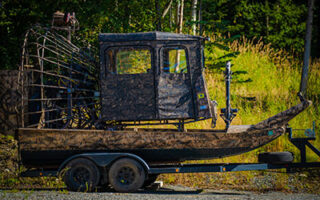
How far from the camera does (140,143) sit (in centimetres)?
776

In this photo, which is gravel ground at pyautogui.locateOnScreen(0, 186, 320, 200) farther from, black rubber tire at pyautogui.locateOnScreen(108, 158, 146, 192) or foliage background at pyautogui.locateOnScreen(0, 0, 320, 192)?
foliage background at pyautogui.locateOnScreen(0, 0, 320, 192)

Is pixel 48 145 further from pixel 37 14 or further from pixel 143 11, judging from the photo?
pixel 37 14

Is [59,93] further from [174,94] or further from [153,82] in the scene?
[174,94]

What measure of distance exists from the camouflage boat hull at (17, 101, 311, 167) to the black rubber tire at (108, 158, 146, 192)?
251mm

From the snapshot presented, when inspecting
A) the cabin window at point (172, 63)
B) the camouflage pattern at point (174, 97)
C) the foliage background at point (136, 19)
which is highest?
the foliage background at point (136, 19)

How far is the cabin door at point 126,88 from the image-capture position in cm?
798

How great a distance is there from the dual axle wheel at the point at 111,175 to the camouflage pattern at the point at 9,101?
1.95 meters

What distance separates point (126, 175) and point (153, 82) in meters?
1.91

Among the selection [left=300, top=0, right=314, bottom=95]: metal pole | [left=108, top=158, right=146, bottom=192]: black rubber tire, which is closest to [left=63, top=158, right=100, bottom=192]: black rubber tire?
[left=108, top=158, right=146, bottom=192]: black rubber tire

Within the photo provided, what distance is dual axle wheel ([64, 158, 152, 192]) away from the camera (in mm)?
7738

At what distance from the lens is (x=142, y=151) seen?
25.6ft

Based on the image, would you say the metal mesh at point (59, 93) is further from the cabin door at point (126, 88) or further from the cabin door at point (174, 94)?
the cabin door at point (174, 94)

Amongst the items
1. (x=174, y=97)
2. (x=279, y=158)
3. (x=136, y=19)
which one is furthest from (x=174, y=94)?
(x=136, y=19)

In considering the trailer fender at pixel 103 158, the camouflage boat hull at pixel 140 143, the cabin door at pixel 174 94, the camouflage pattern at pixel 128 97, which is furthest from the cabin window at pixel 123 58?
the trailer fender at pixel 103 158
